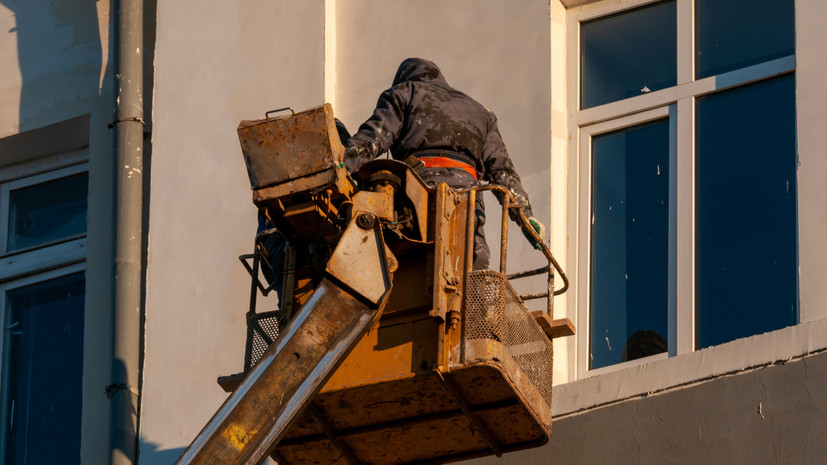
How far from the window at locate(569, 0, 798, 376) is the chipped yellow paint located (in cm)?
305

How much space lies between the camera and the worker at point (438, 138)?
30.9ft

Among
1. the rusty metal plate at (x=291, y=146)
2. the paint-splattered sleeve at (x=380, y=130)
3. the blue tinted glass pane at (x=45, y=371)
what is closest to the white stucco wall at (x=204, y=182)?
the blue tinted glass pane at (x=45, y=371)

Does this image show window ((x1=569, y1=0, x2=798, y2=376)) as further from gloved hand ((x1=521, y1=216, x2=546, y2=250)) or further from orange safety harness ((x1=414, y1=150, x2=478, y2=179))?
orange safety harness ((x1=414, y1=150, x2=478, y2=179))

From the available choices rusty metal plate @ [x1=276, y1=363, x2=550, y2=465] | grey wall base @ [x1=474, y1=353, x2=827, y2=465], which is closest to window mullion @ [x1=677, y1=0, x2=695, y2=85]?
grey wall base @ [x1=474, y1=353, x2=827, y2=465]

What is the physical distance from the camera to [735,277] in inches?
413

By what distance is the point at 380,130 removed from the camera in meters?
9.48

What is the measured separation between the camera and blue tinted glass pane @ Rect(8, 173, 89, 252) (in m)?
13.3

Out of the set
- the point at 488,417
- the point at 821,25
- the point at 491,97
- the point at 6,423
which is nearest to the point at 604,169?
the point at 491,97

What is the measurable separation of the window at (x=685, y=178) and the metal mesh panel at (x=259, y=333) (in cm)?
226

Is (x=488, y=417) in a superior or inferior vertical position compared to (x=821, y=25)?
inferior

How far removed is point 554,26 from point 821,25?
1736 millimetres

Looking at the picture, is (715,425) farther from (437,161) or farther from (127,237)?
(127,237)

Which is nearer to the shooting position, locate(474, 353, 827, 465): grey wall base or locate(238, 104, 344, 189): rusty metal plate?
locate(238, 104, 344, 189): rusty metal plate

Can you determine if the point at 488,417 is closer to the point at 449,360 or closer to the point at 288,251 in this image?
the point at 449,360
